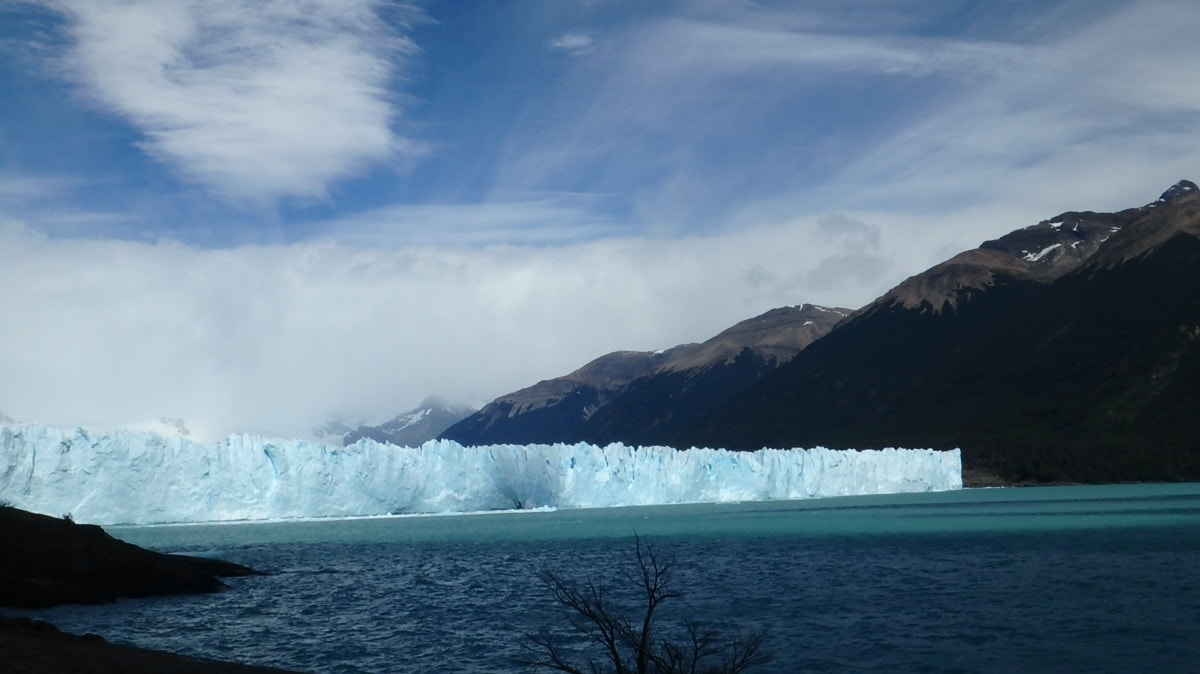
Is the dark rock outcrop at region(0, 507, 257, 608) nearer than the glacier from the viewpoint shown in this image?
Yes

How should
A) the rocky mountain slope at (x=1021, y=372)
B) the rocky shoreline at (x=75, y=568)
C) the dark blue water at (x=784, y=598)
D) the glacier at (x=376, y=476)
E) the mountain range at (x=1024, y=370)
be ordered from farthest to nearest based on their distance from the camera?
the mountain range at (x=1024, y=370)
the rocky mountain slope at (x=1021, y=372)
the glacier at (x=376, y=476)
the rocky shoreline at (x=75, y=568)
the dark blue water at (x=784, y=598)

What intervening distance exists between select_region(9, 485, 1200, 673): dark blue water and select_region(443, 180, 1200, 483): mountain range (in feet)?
126

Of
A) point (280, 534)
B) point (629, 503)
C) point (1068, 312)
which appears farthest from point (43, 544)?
point (1068, 312)

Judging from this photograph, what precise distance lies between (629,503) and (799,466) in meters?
11.4

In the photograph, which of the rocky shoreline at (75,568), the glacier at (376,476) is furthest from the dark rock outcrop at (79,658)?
the glacier at (376,476)

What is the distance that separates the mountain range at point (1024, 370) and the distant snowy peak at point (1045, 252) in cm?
34

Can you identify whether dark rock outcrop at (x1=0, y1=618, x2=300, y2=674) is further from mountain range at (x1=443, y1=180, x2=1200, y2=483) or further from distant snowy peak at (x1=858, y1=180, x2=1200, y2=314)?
distant snowy peak at (x1=858, y1=180, x2=1200, y2=314)

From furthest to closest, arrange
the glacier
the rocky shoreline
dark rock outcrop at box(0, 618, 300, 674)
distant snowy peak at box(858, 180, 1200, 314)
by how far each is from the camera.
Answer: distant snowy peak at box(858, 180, 1200, 314) → the glacier → the rocky shoreline → dark rock outcrop at box(0, 618, 300, 674)

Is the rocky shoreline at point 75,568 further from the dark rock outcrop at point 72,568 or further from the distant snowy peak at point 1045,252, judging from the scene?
the distant snowy peak at point 1045,252

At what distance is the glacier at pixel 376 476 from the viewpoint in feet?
153

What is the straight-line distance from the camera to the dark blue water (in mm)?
15406

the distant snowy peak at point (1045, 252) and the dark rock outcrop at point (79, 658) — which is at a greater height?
the distant snowy peak at point (1045, 252)

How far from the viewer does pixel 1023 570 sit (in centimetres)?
2386

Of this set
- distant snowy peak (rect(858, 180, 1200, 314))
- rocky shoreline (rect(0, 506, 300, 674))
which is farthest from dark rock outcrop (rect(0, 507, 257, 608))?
distant snowy peak (rect(858, 180, 1200, 314))
